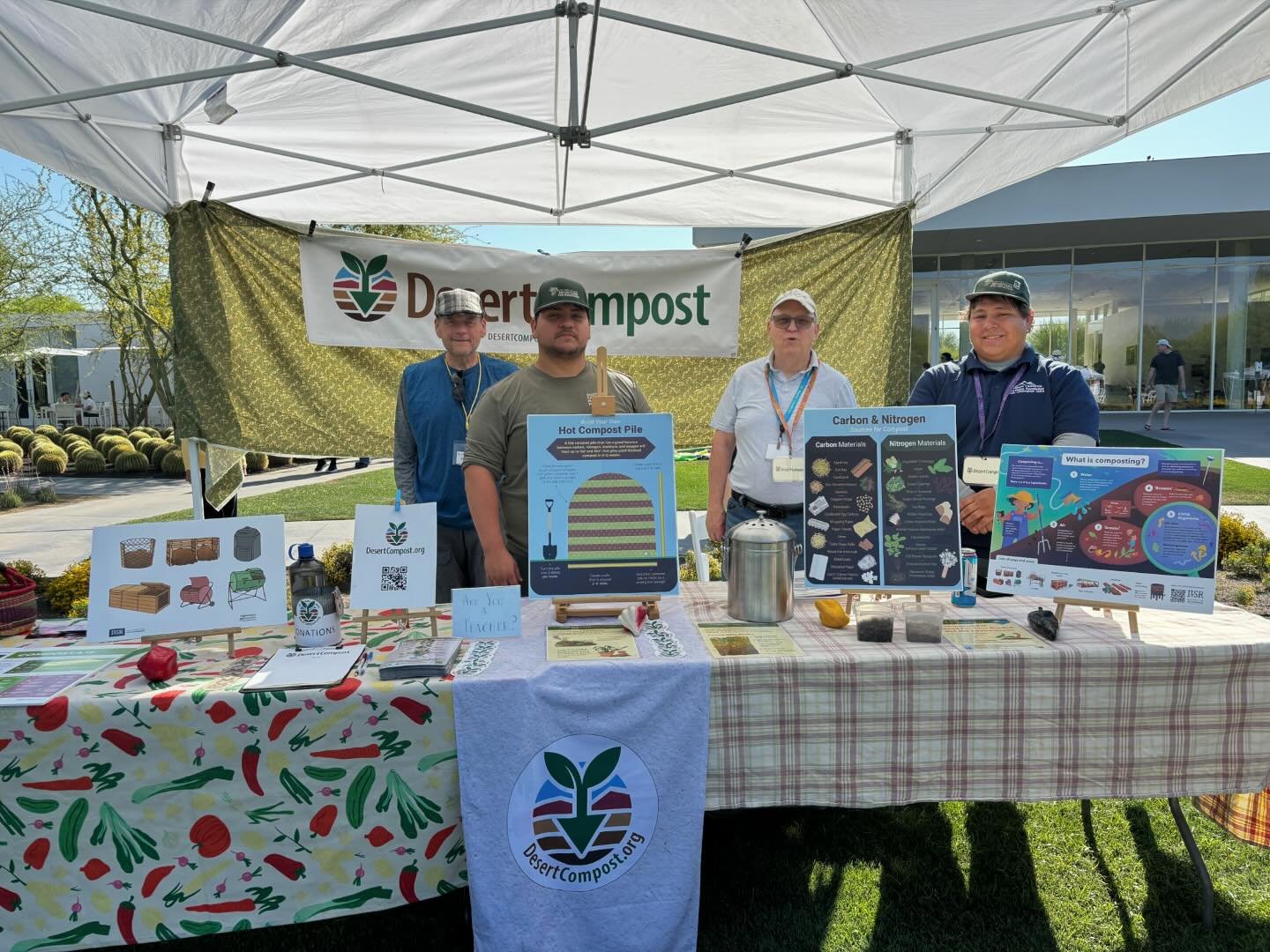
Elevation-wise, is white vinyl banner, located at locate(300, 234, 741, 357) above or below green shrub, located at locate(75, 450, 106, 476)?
above

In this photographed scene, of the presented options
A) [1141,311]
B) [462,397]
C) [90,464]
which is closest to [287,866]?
[462,397]

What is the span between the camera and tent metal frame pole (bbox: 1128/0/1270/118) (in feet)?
7.71

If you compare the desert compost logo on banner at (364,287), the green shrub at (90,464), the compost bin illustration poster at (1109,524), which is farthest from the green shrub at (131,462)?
the compost bin illustration poster at (1109,524)

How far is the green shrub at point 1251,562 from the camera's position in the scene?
16.2 feet

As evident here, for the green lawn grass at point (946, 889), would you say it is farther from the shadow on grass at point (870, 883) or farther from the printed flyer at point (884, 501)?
the printed flyer at point (884, 501)

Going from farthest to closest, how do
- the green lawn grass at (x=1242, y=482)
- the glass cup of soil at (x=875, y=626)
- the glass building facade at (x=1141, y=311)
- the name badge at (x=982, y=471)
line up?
the glass building facade at (x=1141, y=311)
the green lawn grass at (x=1242, y=482)
the name badge at (x=982, y=471)
the glass cup of soil at (x=875, y=626)

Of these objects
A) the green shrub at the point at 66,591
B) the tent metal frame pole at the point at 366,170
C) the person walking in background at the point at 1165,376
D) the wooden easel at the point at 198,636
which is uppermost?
the tent metal frame pole at the point at 366,170

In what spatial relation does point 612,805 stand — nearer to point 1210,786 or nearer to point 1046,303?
point 1210,786

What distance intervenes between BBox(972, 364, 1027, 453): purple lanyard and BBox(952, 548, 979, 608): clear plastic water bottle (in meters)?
0.42

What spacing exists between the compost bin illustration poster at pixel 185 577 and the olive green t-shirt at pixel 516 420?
2.08 ft

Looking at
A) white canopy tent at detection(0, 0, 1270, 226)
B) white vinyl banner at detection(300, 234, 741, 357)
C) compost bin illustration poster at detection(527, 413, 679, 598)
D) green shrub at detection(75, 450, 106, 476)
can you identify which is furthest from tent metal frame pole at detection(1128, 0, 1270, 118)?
green shrub at detection(75, 450, 106, 476)

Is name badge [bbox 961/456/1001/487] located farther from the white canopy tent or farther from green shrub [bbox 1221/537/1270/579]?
green shrub [bbox 1221/537/1270/579]

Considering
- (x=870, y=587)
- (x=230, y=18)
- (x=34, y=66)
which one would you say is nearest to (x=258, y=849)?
(x=870, y=587)

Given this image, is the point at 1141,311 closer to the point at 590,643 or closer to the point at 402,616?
the point at 590,643
